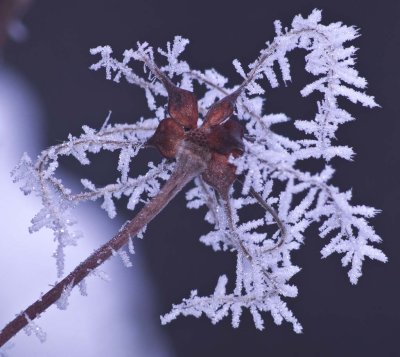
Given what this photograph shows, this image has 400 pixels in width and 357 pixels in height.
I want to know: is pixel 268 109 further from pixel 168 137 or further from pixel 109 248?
pixel 109 248

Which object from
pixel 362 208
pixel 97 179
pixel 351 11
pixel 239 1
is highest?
pixel 239 1

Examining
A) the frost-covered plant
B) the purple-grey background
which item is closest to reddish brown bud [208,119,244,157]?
the frost-covered plant

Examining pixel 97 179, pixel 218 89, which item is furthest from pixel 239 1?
pixel 218 89

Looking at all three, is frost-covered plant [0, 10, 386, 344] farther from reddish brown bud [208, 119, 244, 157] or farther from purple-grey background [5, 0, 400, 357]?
purple-grey background [5, 0, 400, 357]

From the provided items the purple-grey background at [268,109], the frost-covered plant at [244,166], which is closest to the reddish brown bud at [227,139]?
the frost-covered plant at [244,166]

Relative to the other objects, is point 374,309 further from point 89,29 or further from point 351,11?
point 89,29

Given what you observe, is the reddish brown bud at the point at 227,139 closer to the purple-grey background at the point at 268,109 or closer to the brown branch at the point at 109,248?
the brown branch at the point at 109,248

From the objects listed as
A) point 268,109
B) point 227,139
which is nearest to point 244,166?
point 227,139

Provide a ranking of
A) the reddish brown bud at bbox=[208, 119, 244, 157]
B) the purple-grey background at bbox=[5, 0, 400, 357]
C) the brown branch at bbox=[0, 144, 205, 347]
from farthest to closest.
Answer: the purple-grey background at bbox=[5, 0, 400, 357] < the reddish brown bud at bbox=[208, 119, 244, 157] < the brown branch at bbox=[0, 144, 205, 347]
